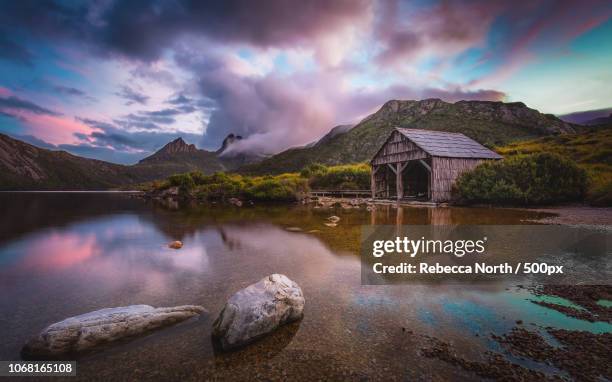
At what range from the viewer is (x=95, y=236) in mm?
16734

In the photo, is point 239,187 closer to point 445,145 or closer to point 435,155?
point 435,155

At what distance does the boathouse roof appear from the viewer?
30.0 m

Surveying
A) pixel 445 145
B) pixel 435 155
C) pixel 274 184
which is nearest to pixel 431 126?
pixel 445 145

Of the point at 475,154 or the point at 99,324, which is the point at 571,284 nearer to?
the point at 99,324

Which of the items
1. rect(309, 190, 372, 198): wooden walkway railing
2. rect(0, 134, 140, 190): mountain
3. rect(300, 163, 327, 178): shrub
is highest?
rect(0, 134, 140, 190): mountain

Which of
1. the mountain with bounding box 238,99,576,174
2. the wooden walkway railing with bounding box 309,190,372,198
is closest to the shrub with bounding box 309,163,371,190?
the wooden walkway railing with bounding box 309,190,372,198

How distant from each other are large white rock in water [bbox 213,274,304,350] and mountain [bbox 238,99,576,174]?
313 feet

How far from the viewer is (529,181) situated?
24656 millimetres

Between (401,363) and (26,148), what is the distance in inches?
9829

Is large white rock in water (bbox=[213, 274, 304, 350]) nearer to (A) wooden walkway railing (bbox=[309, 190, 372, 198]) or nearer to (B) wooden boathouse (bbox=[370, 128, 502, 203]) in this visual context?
(B) wooden boathouse (bbox=[370, 128, 502, 203])

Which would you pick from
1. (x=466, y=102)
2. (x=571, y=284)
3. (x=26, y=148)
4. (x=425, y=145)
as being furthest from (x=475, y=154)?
(x=26, y=148)

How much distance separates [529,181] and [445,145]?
8.92 m

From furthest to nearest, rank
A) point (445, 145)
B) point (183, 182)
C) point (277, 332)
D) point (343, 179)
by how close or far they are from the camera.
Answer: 1. point (183, 182)
2. point (343, 179)
3. point (445, 145)
4. point (277, 332)

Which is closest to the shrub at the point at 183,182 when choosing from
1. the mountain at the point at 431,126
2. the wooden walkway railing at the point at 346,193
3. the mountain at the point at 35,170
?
the wooden walkway railing at the point at 346,193
